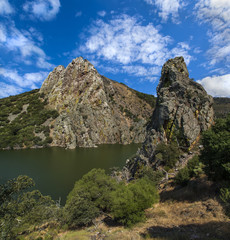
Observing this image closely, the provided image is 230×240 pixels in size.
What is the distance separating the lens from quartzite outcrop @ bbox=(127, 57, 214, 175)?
31.5m

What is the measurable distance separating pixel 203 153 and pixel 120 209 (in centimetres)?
999

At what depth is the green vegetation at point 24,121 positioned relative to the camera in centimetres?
7662

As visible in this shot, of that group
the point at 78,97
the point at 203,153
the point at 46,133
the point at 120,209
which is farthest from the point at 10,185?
the point at 78,97

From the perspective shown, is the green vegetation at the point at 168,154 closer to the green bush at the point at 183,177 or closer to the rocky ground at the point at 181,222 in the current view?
the green bush at the point at 183,177

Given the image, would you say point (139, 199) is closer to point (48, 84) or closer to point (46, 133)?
point (46, 133)

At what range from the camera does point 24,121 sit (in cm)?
9188

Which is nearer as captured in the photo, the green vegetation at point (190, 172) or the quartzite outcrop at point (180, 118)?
the green vegetation at point (190, 172)

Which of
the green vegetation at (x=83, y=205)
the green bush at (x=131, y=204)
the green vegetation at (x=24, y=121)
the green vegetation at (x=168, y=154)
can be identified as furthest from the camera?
the green vegetation at (x=24, y=121)

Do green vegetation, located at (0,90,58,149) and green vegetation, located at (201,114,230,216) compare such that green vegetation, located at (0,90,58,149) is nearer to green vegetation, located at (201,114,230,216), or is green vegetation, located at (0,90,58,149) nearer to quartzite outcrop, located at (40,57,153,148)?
quartzite outcrop, located at (40,57,153,148)

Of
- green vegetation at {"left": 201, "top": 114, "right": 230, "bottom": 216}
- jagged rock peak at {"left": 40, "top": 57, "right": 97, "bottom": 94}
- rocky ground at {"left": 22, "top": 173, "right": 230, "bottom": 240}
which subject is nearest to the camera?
rocky ground at {"left": 22, "top": 173, "right": 230, "bottom": 240}

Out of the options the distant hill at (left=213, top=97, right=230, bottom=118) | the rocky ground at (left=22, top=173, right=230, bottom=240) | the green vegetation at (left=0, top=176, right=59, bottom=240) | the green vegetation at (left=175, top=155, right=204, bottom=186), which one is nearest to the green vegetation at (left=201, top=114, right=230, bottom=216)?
the rocky ground at (left=22, top=173, right=230, bottom=240)

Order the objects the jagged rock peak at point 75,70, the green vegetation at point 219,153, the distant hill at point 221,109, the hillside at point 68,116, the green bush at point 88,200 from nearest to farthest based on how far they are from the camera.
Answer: the green vegetation at point 219,153 < the green bush at point 88,200 < the hillside at point 68,116 < the distant hill at point 221,109 < the jagged rock peak at point 75,70

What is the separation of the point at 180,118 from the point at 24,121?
9098 cm

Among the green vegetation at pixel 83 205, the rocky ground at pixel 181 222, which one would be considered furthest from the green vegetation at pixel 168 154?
the green vegetation at pixel 83 205
